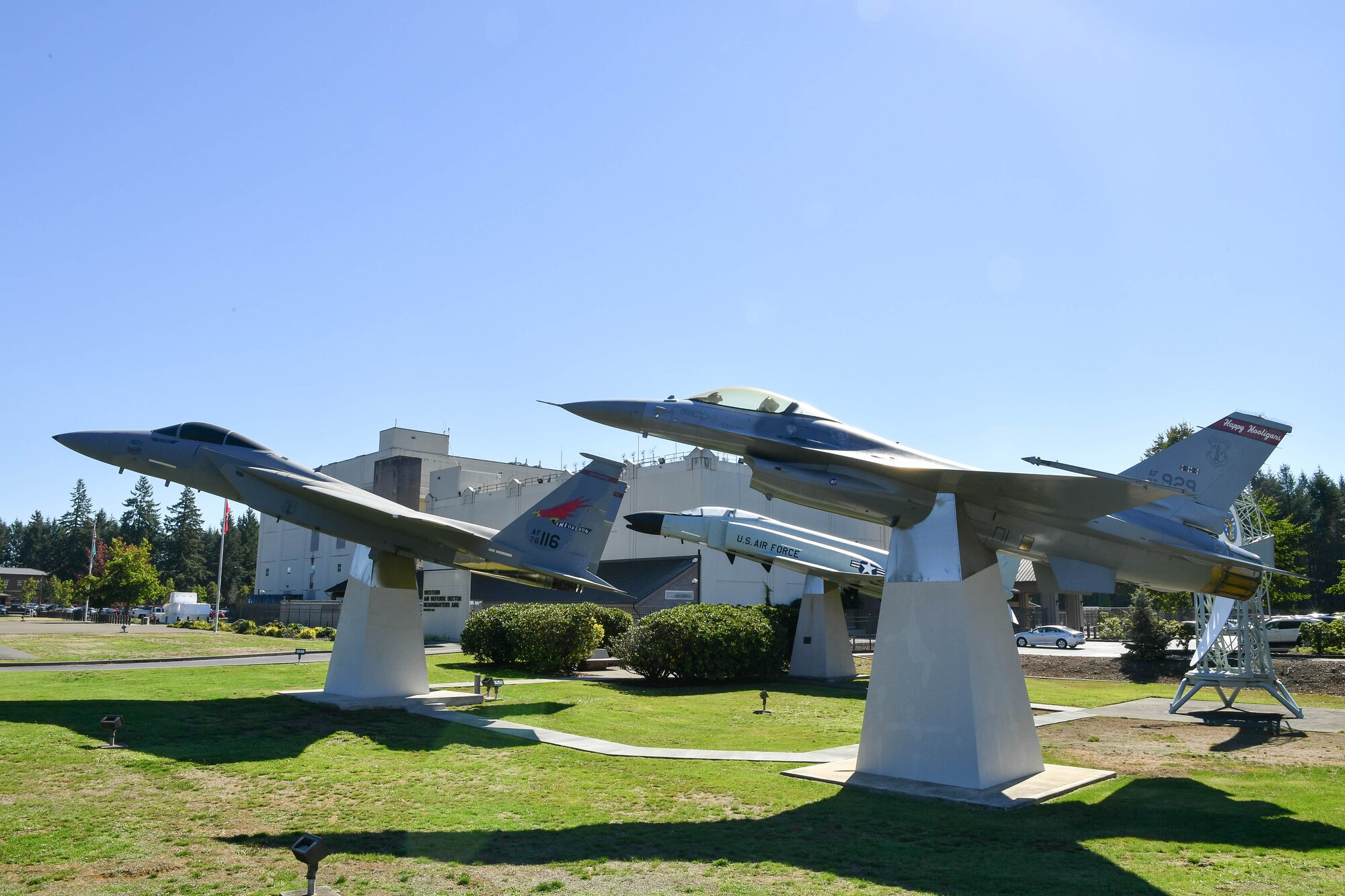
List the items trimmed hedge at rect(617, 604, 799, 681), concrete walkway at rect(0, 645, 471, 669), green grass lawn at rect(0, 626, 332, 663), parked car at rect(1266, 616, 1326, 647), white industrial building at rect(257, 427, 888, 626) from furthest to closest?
white industrial building at rect(257, 427, 888, 626) → parked car at rect(1266, 616, 1326, 647) → green grass lawn at rect(0, 626, 332, 663) → trimmed hedge at rect(617, 604, 799, 681) → concrete walkway at rect(0, 645, 471, 669)

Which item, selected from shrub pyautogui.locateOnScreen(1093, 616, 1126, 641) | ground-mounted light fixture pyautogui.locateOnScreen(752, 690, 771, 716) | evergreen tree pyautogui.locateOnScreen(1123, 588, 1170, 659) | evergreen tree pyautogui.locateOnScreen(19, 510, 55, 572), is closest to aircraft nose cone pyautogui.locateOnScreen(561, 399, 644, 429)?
ground-mounted light fixture pyautogui.locateOnScreen(752, 690, 771, 716)

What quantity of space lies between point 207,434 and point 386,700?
7478 mm

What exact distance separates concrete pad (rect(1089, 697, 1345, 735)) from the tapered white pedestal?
11040 millimetres

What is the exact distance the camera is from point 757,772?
13.5m

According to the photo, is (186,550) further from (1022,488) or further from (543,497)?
(1022,488)

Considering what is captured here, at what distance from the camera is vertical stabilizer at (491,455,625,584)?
2100 centimetres

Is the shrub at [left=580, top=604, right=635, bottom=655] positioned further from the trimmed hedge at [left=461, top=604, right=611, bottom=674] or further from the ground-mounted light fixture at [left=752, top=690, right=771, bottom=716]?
the ground-mounted light fixture at [left=752, top=690, right=771, bottom=716]

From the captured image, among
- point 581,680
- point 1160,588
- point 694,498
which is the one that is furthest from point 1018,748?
point 694,498

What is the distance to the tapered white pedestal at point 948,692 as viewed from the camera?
11.8 metres

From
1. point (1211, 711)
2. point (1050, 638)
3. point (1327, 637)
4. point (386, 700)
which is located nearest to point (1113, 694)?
point (1211, 711)

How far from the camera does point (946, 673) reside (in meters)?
11.9

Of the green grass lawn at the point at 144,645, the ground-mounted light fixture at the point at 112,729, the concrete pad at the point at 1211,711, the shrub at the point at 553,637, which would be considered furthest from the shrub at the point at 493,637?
the concrete pad at the point at 1211,711

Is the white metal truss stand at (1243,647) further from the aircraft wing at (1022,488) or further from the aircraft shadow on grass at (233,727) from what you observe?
the aircraft shadow on grass at (233,727)

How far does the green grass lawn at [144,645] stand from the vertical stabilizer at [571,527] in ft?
62.5
